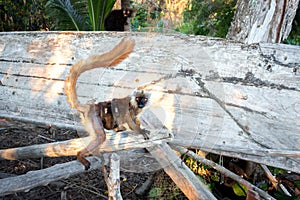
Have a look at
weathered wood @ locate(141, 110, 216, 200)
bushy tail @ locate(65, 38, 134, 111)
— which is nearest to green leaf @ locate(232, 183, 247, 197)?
weathered wood @ locate(141, 110, 216, 200)

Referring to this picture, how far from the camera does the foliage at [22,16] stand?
4849 mm

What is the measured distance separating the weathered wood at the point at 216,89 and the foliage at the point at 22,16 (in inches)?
161

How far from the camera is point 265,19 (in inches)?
65.9

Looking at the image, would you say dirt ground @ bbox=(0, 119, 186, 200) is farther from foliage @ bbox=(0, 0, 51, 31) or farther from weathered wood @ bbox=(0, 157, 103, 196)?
foliage @ bbox=(0, 0, 51, 31)

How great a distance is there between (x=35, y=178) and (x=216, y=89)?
790 mm

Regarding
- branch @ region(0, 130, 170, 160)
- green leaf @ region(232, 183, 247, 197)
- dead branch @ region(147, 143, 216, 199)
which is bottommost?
green leaf @ region(232, 183, 247, 197)

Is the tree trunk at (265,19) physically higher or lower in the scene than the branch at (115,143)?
higher

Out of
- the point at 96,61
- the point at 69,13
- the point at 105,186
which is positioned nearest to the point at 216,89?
the point at 96,61

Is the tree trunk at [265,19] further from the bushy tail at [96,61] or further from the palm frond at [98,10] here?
the palm frond at [98,10]

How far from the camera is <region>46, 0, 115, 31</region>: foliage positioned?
12.2ft

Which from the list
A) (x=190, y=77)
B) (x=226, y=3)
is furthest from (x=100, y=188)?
(x=226, y=3)

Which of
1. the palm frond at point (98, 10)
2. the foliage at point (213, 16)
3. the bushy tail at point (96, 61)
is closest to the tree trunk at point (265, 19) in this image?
the foliage at point (213, 16)

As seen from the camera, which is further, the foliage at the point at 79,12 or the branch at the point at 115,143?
the foliage at the point at 79,12

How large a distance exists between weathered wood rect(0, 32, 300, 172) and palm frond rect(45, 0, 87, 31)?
105 inches
